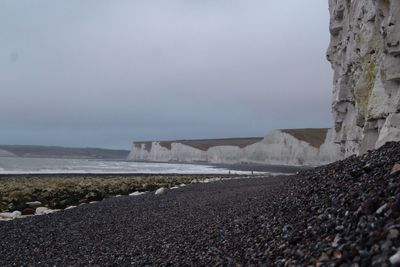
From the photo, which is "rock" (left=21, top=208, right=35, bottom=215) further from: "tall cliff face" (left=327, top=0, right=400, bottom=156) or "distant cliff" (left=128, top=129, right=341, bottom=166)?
"distant cliff" (left=128, top=129, right=341, bottom=166)

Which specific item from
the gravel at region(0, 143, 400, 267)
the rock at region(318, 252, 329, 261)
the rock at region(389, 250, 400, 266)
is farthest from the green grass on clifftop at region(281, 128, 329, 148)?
the rock at region(389, 250, 400, 266)

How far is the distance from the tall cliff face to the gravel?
17.3 ft

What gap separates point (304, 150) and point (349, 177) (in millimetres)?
80089

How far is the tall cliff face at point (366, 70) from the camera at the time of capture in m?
13.7

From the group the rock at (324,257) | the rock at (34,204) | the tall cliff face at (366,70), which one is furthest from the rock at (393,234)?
the rock at (34,204)

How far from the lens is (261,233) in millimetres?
7266

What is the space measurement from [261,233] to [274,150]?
290 feet

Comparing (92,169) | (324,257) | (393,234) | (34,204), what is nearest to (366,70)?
(324,257)

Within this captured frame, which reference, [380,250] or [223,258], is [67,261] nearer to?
[223,258]

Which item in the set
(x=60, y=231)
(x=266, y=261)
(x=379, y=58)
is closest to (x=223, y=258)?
(x=266, y=261)

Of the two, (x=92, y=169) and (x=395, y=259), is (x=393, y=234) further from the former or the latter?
(x=92, y=169)

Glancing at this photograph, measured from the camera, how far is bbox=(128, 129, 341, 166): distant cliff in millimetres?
82688

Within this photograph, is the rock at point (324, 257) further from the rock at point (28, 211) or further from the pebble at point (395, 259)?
the rock at point (28, 211)

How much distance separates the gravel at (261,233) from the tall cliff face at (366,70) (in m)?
5.28
